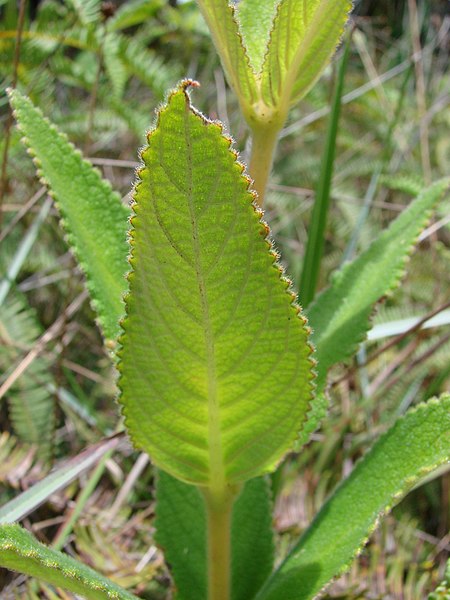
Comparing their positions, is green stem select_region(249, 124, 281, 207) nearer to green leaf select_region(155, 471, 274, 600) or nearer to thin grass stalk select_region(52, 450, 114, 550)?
green leaf select_region(155, 471, 274, 600)

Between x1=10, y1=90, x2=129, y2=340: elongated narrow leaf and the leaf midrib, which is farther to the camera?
x1=10, y1=90, x2=129, y2=340: elongated narrow leaf

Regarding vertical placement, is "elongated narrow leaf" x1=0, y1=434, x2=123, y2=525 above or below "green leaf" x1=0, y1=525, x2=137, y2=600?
above

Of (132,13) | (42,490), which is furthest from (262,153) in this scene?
(132,13)

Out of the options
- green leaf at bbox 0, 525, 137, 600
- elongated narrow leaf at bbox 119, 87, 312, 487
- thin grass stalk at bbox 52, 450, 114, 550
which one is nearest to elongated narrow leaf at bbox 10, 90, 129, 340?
elongated narrow leaf at bbox 119, 87, 312, 487

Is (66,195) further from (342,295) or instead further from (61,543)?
(61,543)

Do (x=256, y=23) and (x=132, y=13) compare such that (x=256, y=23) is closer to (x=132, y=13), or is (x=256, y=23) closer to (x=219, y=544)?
(x=219, y=544)

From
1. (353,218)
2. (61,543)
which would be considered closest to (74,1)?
(353,218)

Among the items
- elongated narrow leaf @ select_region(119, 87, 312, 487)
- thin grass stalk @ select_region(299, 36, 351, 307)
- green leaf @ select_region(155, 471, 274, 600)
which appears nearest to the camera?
elongated narrow leaf @ select_region(119, 87, 312, 487)
